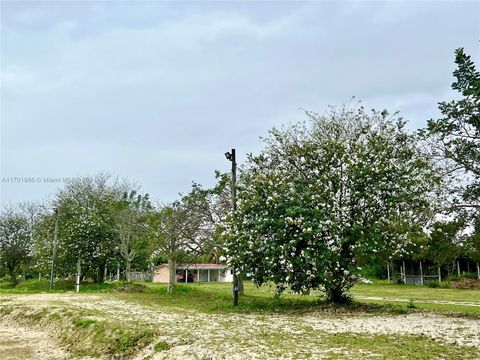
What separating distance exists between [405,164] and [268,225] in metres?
5.03

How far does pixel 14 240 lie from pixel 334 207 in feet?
121

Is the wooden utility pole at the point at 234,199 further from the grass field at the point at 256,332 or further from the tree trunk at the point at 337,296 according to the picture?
the tree trunk at the point at 337,296

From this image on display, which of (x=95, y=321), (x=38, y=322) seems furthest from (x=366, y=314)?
(x=38, y=322)

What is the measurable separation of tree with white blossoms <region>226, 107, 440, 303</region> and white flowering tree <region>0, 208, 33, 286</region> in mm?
33098

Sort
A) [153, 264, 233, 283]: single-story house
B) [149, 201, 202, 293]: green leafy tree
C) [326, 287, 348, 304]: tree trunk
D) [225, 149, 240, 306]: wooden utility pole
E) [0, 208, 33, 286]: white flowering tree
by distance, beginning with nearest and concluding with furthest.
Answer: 1. [326, 287, 348, 304]: tree trunk
2. [225, 149, 240, 306]: wooden utility pole
3. [149, 201, 202, 293]: green leafy tree
4. [0, 208, 33, 286]: white flowering tree
5. [153, 264, 233, 283]: single-story house

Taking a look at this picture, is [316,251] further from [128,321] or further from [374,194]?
[128,321]

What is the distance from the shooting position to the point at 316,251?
1491cm

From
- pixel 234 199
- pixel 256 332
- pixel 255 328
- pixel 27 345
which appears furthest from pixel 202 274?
pixel 256 332

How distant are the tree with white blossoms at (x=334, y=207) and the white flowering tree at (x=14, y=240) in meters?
33.1

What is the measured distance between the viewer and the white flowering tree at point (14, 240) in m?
42.5

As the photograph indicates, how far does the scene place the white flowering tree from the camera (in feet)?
139

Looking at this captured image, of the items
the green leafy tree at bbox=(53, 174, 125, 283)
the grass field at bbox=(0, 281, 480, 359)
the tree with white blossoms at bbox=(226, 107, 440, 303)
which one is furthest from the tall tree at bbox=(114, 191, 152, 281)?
the tree with white blossoms at bbox=(226, 107, 440, 303)

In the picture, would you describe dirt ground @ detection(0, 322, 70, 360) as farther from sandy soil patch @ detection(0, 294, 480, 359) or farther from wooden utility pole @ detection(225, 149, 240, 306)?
wooden utility pole @ detection(225, 149, 240, 306)

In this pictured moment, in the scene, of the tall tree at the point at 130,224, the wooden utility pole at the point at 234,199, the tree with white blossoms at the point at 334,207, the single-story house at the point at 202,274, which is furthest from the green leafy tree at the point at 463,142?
the single-story house at the point at 202,274
